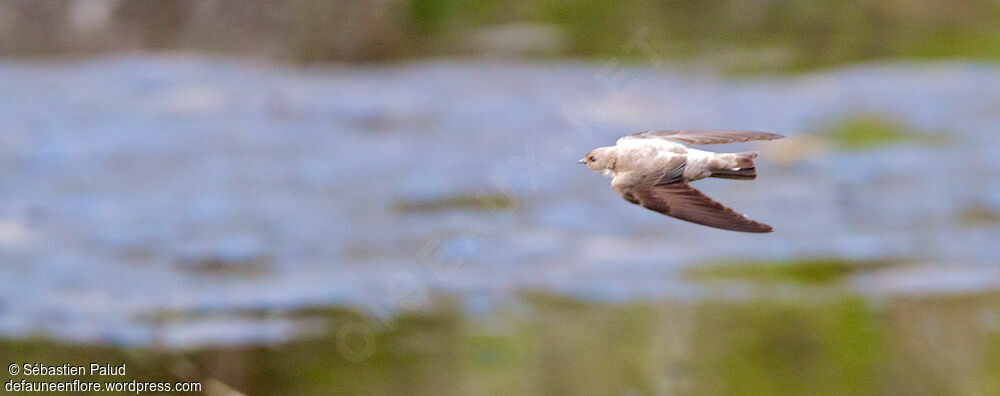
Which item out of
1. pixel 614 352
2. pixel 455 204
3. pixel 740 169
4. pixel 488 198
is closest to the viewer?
pixel 740 169

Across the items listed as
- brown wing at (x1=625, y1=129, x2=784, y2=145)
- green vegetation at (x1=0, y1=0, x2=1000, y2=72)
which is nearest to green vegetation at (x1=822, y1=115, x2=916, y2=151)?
green vegetation at (x1=0, y1=0, x2=1000, y2=72)

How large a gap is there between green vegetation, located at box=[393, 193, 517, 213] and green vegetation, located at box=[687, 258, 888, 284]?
37.7 inches

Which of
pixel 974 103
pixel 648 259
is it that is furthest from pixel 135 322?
pixel 974 103

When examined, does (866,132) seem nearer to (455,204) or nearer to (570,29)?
(570,29)

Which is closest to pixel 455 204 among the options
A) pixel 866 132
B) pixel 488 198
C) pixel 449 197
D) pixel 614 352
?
pixel 449 197

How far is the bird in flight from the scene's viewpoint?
4.13 feet

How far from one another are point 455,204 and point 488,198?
0.20m

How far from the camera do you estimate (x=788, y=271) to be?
561 cm

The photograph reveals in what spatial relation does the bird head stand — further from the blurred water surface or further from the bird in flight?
the blurred water surface

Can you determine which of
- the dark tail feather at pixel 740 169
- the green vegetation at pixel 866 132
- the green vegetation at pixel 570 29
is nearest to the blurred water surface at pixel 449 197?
the green vegetation at pixel 866 132

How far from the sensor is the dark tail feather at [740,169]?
1274 mm

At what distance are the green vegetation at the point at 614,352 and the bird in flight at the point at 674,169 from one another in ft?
10.1

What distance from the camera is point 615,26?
7.51 m

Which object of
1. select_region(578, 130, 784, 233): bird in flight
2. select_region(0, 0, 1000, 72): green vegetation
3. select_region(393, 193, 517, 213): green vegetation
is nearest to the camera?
select_region(578, 130, 784, 233): bird in flight
